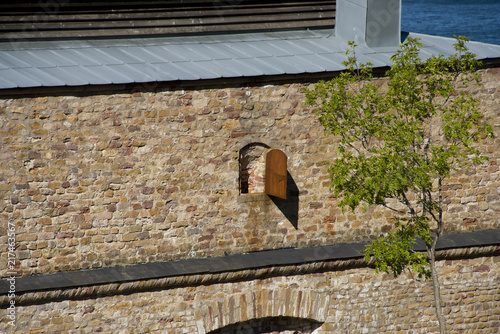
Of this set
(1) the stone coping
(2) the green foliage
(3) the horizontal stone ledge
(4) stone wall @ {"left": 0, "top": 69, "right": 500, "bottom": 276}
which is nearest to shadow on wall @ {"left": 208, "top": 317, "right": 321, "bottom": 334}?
(3) the horizontal stone ledge

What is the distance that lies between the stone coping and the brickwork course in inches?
5.0

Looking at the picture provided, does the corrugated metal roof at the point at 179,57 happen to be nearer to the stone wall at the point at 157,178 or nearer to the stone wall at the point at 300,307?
the stone wall at the point at 157,178

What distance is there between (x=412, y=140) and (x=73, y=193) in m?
4.59

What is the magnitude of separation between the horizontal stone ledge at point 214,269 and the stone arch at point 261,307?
12.5 inches

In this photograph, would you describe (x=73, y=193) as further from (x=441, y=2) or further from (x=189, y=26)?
(x=441, y=2)

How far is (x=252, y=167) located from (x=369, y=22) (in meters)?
3.25

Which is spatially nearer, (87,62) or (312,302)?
(87,62)

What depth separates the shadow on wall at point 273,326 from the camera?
1126 cm

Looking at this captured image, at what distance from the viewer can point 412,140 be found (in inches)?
360

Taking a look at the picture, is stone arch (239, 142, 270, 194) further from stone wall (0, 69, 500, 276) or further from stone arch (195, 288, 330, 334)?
stone arch (195, 288, 330, 334)

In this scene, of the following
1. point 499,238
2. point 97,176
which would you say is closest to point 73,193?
point 97,176

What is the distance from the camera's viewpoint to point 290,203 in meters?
11.3

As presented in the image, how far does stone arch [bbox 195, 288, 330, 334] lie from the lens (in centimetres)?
1094

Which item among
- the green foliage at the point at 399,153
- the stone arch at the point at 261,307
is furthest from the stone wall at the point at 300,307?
the green foliage at the point at 399,153
